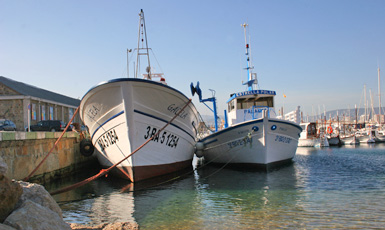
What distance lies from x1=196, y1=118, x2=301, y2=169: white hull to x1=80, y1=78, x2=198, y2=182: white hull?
2682mm

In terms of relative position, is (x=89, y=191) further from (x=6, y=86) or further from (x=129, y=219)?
(x=6, y=86)

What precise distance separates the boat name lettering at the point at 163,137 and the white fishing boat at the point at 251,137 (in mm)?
2830

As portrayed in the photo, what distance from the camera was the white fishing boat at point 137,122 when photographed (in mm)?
9281

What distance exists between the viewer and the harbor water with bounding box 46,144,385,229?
5.65 metres

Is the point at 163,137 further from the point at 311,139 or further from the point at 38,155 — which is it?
the point at 311,139

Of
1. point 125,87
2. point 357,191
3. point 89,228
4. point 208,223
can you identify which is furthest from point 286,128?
point 89,228

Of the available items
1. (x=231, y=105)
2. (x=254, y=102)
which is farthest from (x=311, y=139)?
(x=254, y=102)

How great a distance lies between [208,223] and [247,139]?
22.2 feet

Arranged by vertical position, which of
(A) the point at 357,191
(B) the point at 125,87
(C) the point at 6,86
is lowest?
(A) the point at 357,191

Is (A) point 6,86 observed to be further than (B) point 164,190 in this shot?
Yes

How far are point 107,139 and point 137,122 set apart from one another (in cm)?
166

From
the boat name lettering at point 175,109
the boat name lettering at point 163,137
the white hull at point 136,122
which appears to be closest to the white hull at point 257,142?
the boat name lettering at point 175,109

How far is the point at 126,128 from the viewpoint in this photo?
933 cm

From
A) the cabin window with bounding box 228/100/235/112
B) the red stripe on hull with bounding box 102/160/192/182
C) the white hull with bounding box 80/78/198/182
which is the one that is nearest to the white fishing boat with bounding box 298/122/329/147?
the cabin window with bounding box 228/100/235/112
